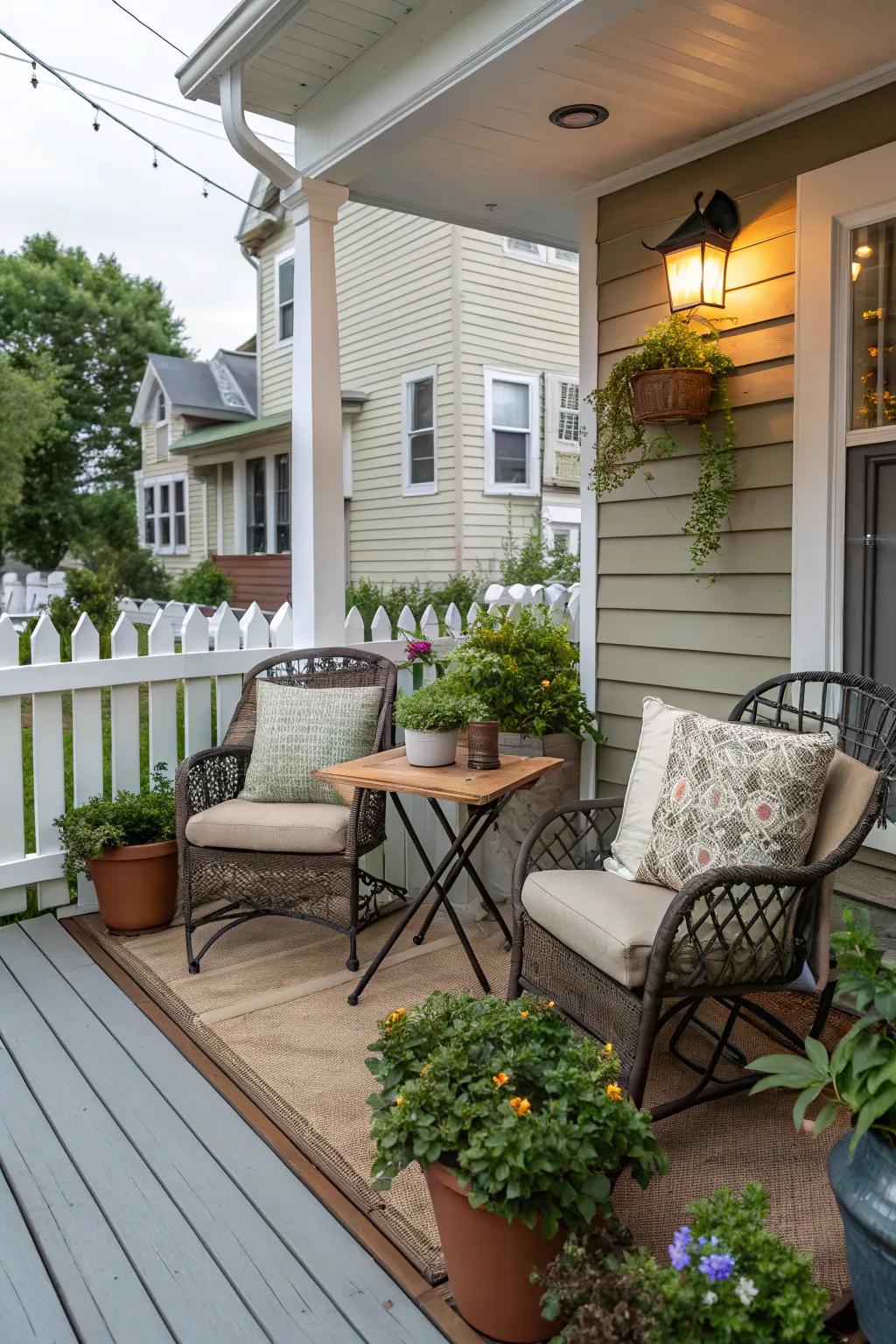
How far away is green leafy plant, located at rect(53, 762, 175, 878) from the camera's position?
3227 millimetres

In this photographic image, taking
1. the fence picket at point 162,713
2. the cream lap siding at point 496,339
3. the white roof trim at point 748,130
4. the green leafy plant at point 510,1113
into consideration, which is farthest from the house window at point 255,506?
the green leafy plant at point 510,1113

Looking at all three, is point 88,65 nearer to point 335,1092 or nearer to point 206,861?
point 206,861

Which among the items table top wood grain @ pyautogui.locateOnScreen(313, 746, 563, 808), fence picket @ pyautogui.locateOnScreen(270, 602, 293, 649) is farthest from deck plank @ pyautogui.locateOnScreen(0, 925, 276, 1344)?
fence picket @ pyautogui.locateOnScreen(270, 602, 293, 649)

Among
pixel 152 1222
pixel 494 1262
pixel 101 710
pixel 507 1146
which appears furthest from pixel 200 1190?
pixel 101 710

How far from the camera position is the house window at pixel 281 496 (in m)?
11.8

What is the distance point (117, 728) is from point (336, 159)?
2137 mm

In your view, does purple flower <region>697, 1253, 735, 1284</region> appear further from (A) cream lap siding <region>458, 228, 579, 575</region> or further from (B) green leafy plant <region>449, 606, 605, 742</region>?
(A) cream lap siding <region>458, 228, 579, 575</region>

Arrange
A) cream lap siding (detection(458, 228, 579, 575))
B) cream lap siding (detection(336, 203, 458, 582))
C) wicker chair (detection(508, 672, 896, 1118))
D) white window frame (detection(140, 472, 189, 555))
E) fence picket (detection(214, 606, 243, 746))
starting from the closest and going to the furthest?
wicker chair (detection(508, 672, 896, 1118))
fence picket (detection(214, 606, 243, 746))
cream lap siding (detection(458, 228, 579, 575))
cream lap siding (detection(336, 203, 458, 582))
white window frame (detection(140, 472, 189, 555))

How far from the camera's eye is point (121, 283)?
71.9 ft

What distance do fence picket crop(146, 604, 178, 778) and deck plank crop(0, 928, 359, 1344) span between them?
0.96 m

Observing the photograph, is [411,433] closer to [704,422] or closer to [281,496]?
[281,496]

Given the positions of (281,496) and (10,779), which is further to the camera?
(281,496)

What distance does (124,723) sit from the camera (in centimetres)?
354

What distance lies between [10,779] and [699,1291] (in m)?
2.73
